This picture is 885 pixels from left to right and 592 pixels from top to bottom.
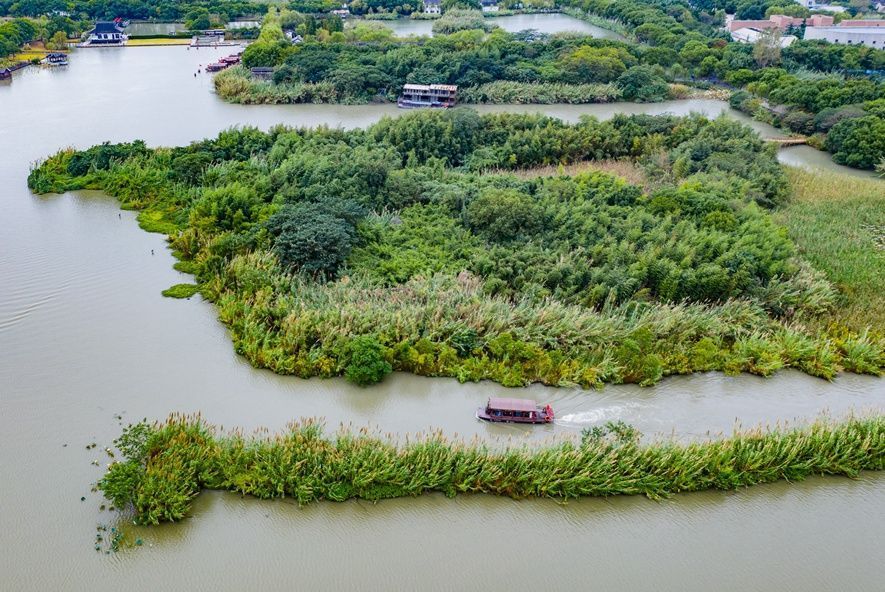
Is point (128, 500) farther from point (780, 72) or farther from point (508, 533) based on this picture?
point (780, 72)

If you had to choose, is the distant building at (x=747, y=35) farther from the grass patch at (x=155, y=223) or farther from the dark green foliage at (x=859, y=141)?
the grass patch at (x=155, y=223)

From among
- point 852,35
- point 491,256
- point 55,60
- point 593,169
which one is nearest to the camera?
point 491,256

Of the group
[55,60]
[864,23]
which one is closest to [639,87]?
[864,23]

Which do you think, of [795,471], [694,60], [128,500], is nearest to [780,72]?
[694,60]

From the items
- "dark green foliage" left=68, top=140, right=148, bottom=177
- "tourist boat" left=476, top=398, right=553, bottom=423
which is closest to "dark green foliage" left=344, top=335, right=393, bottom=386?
"tourist boat" left=476, top=398, right=553, bottom=423

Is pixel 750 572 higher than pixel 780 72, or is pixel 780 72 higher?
pixel 780 72

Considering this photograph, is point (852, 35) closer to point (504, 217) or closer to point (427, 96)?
point (427, 96)

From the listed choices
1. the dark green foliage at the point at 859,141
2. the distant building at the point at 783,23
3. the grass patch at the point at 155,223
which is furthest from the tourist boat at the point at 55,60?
the distant building at the point at 783,23
